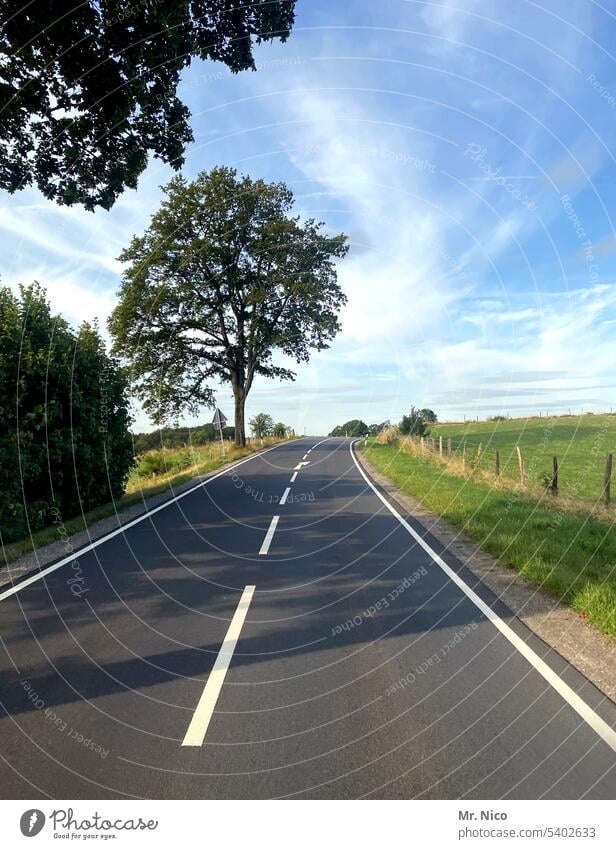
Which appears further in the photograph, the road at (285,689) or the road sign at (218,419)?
the road sign at (218,419)

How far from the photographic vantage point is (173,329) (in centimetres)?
3494

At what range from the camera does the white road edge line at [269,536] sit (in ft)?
29.6

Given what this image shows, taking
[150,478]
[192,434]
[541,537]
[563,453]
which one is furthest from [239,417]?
[541,537]

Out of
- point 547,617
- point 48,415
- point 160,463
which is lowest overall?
point 547,617

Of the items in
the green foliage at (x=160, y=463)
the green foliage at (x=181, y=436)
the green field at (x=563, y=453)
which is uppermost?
the green foliage at (x=181, y=436)

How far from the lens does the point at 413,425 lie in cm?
3747

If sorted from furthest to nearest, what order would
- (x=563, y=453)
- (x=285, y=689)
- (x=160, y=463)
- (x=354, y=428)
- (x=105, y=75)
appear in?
(x=354, y=428) < (x=563, y=453) < (x=160, y=463) < (x=105, y=75) < (x=285, y=689)

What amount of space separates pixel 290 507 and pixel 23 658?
29.3 ft

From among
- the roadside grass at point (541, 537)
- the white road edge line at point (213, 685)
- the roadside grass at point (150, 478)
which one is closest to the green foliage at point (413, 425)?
the roadside grass at point (150, 478)

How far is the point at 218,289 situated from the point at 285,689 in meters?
32.2

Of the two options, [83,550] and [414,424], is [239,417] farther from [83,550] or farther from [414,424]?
[83,550]

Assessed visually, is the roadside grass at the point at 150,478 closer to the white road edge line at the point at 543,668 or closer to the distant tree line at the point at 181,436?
the distant tree line at the point at 181,436

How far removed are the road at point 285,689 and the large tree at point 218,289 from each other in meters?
27.1

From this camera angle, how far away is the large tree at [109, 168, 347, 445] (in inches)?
1299
